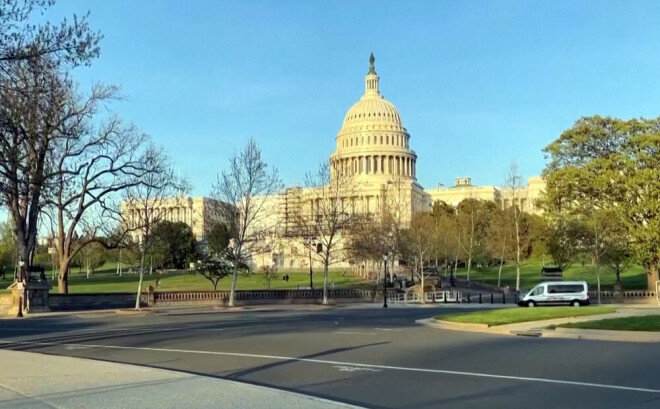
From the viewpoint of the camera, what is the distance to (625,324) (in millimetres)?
23953

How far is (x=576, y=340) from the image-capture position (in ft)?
71.4

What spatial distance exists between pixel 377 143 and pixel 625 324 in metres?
141

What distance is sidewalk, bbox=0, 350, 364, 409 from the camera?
33.5 feet

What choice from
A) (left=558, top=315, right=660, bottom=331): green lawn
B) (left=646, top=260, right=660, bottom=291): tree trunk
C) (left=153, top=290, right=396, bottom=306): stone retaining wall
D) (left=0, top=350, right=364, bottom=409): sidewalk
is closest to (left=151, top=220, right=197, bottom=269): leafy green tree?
(left=153, top=290, right=396, bottom=306): stone retaining wall

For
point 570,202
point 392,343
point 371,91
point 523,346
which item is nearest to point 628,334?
point 523,346

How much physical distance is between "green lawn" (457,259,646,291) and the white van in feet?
80.8

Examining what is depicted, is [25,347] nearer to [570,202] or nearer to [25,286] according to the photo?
[25,286]

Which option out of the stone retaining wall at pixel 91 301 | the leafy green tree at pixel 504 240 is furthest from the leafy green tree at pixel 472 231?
the stone retaining wall at pixel 91 301

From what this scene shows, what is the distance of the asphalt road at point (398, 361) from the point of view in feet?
39.2

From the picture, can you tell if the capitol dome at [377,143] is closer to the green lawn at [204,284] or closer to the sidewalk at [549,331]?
the green lawn at [204,284]

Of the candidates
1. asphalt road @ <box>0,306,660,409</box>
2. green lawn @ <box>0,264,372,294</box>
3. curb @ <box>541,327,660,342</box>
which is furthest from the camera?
green lawn @ <box>0,264,372,294</box>

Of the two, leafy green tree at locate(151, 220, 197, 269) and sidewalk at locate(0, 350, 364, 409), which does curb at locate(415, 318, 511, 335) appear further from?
leafy green tree at locate(151, 220, 197, 269)

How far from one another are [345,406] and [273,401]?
109 cm

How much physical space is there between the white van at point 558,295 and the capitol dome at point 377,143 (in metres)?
111
